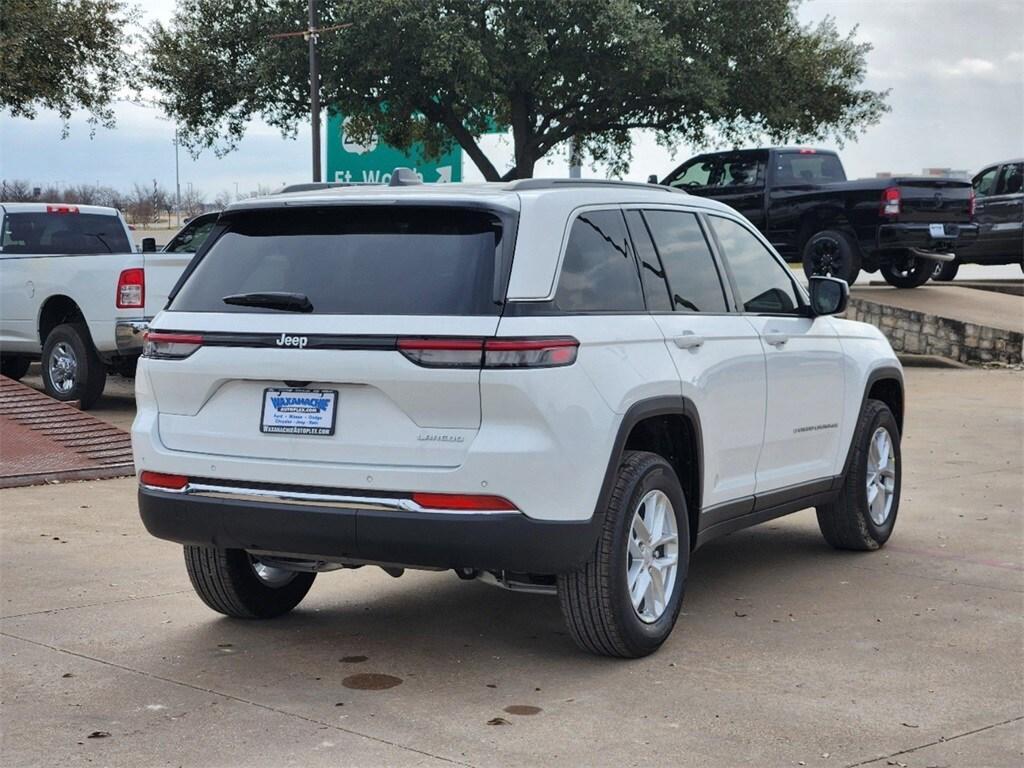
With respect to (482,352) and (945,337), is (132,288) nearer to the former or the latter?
(482,352)

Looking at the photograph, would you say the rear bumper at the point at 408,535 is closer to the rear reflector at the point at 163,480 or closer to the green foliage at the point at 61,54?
the rear reflector at the point at 163,480

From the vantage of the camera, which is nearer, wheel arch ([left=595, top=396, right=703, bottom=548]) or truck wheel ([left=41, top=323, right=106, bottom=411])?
wheel arch ([left=595, top=396, right=703, bottom=548])

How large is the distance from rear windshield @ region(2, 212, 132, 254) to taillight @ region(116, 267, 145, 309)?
322 centimetres

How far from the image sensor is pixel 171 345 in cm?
568

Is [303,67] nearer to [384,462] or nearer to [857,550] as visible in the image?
[857,550]

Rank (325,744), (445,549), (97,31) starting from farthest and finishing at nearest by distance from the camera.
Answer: (97,31)
(445,549)
(325,744)

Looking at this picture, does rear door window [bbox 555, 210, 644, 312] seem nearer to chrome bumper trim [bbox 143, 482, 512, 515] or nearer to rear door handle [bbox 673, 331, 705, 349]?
rear door handle [bbox 673, 331, 705, 349]

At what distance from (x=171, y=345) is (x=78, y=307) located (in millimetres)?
8954

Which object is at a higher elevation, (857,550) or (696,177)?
(696,177)

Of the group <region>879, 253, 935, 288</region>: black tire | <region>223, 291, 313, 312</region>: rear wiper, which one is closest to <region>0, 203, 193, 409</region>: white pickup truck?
<region>223, 291, 313, 312</region>: rear wiper

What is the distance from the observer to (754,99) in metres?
33.4

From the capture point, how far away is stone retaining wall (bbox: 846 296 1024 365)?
66.8 ft

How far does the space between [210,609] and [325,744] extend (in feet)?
6.56

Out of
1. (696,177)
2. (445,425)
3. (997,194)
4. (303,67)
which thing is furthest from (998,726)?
(303,67)
